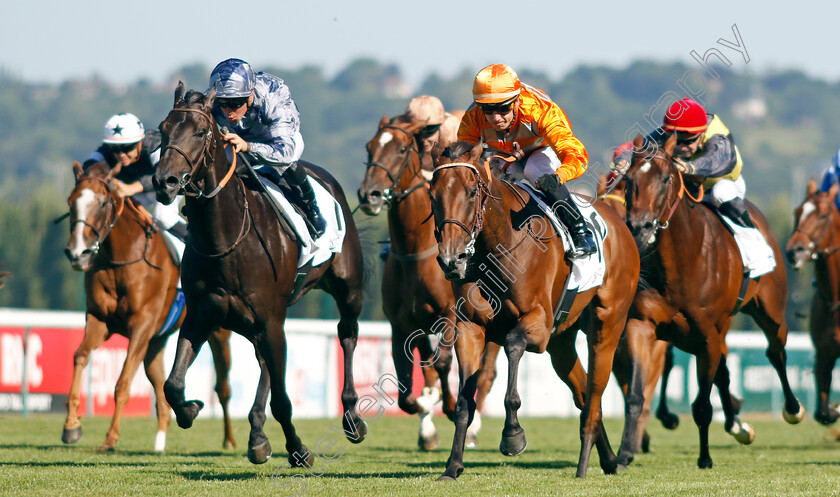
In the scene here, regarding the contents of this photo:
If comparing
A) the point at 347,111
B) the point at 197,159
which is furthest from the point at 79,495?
the point at 347,111

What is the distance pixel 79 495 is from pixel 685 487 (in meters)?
3.47

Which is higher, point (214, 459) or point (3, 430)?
point (214, 459)

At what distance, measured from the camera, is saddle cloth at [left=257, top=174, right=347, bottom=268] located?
299 inches

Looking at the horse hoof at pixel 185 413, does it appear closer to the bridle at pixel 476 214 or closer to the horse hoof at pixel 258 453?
the horse hoof at pixel 258 453

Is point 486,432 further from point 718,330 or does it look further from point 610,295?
point 610,295

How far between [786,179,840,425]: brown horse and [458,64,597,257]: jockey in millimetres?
4979

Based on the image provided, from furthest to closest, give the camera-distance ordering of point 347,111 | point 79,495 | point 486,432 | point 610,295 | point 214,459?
1. point 347,111
2. point 486,432
3. point 214,459
4. point 610,295
5. point 79,495

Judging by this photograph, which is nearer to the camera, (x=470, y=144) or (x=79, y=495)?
(x=79, y=495)

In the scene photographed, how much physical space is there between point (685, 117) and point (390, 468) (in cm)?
371

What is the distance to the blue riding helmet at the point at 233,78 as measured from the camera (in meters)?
7.27

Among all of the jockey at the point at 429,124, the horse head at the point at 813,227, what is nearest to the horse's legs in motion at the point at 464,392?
the jockey at the point at 429,124

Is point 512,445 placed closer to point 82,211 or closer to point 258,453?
point 258,453

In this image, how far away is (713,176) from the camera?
9.23 meters

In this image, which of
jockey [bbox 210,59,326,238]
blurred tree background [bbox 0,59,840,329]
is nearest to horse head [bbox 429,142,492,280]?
jockey [bbox 210,59,326,238]
